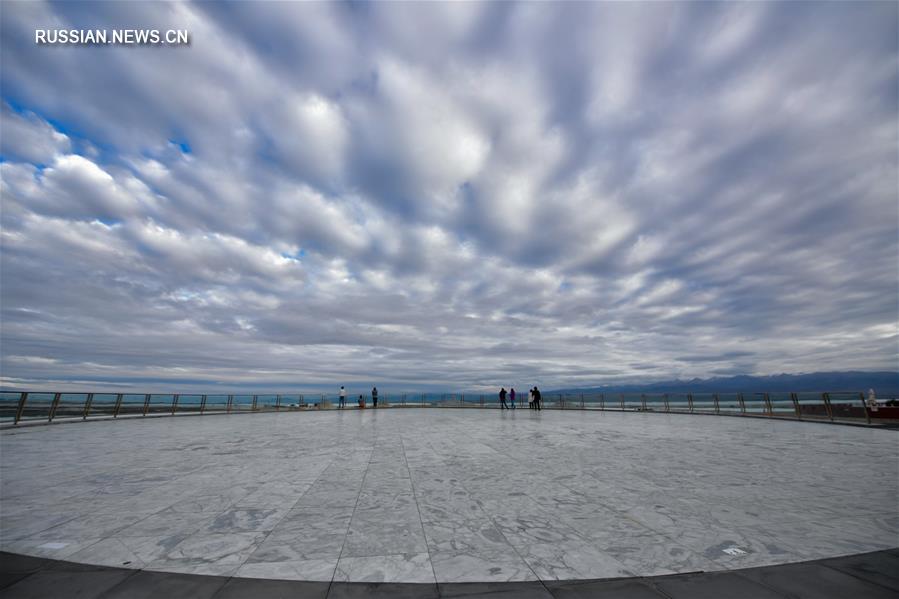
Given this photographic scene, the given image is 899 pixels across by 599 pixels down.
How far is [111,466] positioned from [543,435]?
12.7 meters

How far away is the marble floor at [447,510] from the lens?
4004 mm

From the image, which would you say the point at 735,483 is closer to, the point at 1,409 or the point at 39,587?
the point at 39,587

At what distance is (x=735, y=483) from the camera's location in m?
7.02

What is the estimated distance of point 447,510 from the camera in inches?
218

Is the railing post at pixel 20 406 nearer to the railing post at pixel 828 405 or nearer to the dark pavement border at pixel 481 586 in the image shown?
the dark pavement border at pixel 481 586

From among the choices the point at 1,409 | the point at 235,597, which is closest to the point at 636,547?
the point at 235,597

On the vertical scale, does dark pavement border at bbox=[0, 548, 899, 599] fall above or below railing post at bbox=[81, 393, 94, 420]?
below

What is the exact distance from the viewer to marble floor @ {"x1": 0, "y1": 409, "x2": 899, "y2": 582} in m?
4.00

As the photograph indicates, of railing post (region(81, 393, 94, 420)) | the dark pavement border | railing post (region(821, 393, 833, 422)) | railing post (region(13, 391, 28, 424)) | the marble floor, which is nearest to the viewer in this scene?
the dark pavement border

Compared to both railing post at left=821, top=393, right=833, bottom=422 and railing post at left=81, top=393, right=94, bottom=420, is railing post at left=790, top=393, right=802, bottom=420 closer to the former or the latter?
railing post at left=821, top=393, right=833, bottom=422

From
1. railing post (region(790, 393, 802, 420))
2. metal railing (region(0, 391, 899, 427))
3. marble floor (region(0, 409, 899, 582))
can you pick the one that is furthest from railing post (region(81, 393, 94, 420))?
railing post (region(790, 393, 802, 420))

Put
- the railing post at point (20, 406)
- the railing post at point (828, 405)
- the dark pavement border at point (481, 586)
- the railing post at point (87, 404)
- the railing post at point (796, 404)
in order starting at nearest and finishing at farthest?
the dark pavement border at point (481, 586), the railing post at point (20, 406), the railing post at point (828, 405), the railing post at point (796, 404), the railing post at point (87, 404)

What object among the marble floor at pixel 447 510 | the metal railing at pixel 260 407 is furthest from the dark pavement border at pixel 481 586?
the metal railing at pixel 260 407

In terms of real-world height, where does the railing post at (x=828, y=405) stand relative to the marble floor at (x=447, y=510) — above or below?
above
